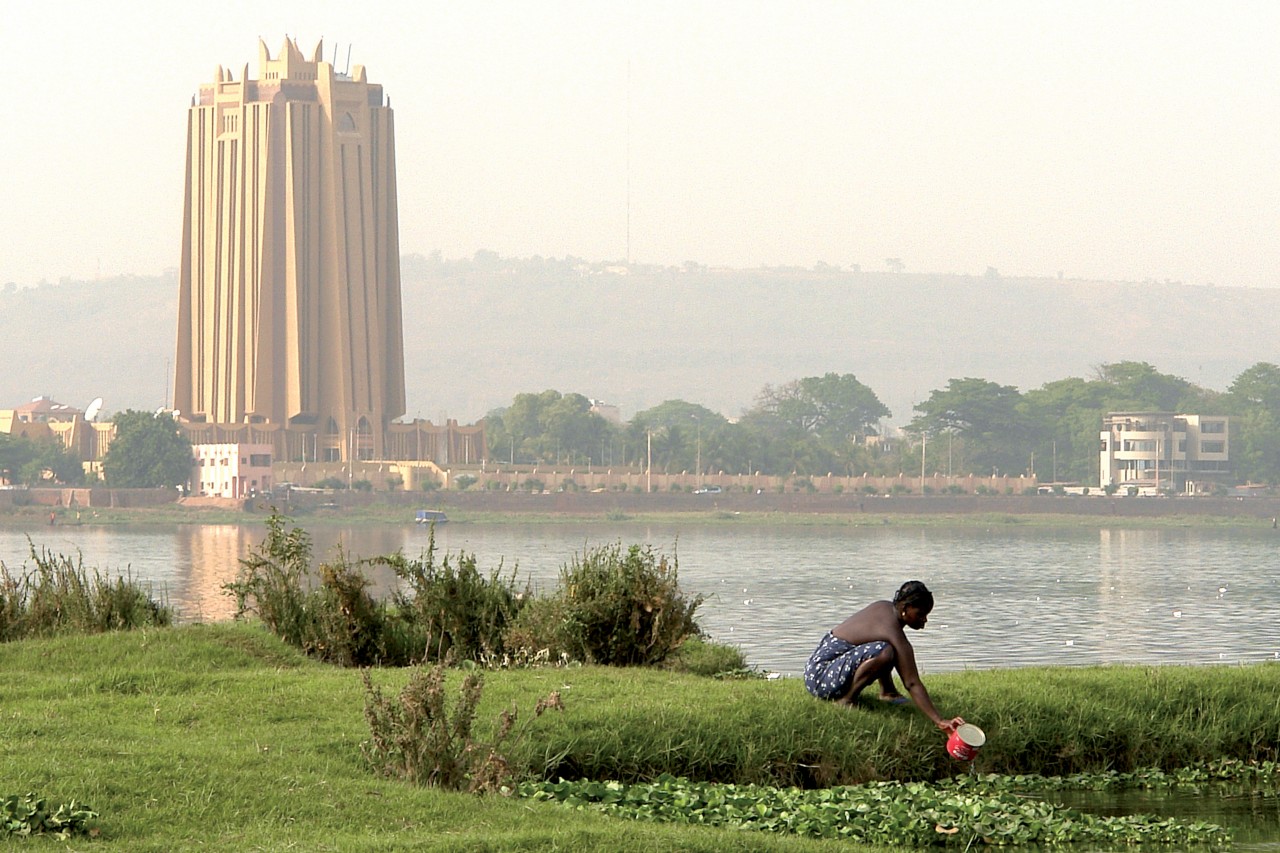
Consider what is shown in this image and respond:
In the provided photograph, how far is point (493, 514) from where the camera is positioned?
138 m

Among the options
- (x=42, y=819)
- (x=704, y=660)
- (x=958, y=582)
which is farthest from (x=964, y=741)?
(x=958, y=582)

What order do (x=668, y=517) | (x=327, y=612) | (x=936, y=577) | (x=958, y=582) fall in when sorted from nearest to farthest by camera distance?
(x=327, y=612)
(x=958, y=582)
(x=936, y=577)
(x=668, y=517)

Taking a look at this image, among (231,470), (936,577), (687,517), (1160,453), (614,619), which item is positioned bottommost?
(936,577)

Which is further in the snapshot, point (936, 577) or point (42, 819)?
point (936, 577)

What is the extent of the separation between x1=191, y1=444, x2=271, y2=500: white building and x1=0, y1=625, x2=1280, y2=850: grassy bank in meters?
128

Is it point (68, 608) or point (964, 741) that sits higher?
point (68, 608)

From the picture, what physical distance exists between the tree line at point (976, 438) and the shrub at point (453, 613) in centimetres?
14079

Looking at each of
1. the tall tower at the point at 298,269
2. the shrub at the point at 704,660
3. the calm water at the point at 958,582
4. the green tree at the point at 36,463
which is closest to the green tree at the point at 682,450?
the tall tower at the point at 298,269

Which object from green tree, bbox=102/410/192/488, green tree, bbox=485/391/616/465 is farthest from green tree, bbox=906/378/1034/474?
green tree, bbox=102/410/192/488

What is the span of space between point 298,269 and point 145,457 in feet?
81.7

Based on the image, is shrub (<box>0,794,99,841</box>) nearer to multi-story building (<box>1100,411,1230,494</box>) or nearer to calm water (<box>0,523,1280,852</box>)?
calm water (<box>0,523,1280,852</box>)

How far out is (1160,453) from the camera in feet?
511

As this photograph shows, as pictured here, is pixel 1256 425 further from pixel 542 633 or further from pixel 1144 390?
pixel 542 633

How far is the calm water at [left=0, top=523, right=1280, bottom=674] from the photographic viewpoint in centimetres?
3378
